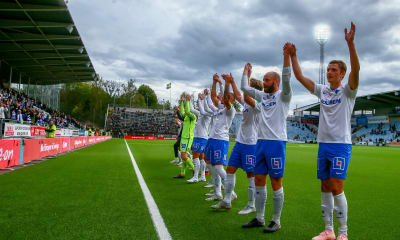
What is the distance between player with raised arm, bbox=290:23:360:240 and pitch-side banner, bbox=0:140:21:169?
30.1 ft

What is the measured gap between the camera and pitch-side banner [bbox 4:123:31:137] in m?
13.9

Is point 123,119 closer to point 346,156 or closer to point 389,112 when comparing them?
point 389,112

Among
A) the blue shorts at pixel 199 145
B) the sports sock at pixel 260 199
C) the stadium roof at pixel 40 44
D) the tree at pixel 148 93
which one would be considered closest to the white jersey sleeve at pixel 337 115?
the sports sock at pixel 260 199

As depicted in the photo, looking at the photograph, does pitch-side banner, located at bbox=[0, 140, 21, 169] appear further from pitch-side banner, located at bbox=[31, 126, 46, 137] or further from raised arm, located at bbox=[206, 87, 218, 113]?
pitch-side banner, located at bbox=[31, 126, 46, 137]

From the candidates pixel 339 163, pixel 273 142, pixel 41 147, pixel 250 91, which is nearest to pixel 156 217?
pixel 273 142

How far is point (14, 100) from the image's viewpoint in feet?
85.7

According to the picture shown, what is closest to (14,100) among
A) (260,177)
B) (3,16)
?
(3,16)

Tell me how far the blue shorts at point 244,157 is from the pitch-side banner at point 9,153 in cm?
770

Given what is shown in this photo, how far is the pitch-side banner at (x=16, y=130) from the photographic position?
13939 millimetres

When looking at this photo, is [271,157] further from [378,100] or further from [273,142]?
[378,100]

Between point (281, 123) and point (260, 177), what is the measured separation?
2.66ft

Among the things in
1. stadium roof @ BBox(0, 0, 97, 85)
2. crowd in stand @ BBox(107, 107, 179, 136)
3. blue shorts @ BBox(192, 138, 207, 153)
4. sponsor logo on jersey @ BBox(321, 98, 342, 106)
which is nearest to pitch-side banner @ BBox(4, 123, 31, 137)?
stadium roof @ BBox(0, 0, 97, 85)

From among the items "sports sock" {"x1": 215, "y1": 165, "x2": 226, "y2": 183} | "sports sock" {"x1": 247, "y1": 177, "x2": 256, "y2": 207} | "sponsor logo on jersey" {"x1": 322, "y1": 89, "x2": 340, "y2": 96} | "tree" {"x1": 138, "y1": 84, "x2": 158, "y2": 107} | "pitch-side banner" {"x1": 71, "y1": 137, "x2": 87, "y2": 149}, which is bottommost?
"pitch-side banner" {"x1": 71, "y1": 137, "x2": 87, "y2": 149}

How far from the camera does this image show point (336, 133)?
3.42m
